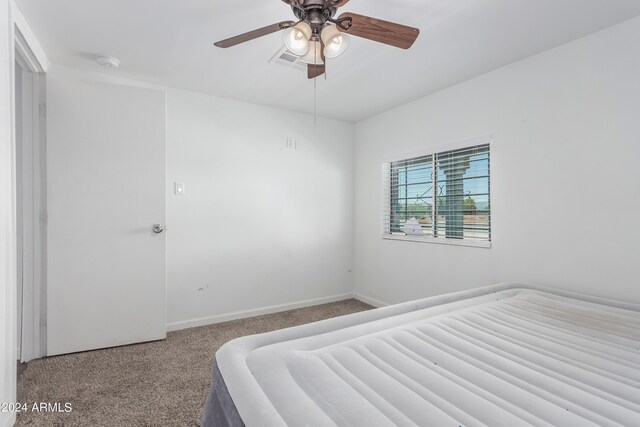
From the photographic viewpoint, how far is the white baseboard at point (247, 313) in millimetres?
2867

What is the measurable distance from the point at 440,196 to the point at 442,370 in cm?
220

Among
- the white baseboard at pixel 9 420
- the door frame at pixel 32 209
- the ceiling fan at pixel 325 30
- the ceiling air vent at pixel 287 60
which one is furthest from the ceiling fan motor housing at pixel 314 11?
the white baseboard at pixel 9 420

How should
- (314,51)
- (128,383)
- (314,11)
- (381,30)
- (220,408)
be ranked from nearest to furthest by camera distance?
(220,408)
(314,11)
(381,30)
(314,51)
(128,383)

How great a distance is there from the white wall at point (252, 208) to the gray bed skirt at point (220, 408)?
2.14 metres

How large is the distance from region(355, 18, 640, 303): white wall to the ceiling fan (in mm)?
1278

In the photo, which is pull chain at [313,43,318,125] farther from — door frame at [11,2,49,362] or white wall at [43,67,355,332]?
door frame at [11,2,49,362]

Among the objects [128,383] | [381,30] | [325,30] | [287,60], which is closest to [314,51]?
[325,30]

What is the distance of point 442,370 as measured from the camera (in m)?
1.00

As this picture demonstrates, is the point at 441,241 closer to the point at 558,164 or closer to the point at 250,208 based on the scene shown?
the point at 558,164

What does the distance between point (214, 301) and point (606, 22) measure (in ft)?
12.0

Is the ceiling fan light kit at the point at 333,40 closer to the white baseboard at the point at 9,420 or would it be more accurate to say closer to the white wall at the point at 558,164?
the white wall at the point at 558,164

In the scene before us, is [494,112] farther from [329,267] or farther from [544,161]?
[329,267]

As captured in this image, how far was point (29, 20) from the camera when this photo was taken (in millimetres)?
1831

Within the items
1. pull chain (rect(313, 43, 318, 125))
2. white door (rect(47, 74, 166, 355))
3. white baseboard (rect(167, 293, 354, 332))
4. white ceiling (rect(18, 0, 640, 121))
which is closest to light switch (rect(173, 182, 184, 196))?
white door (rect(47, 74, 166, 355))
